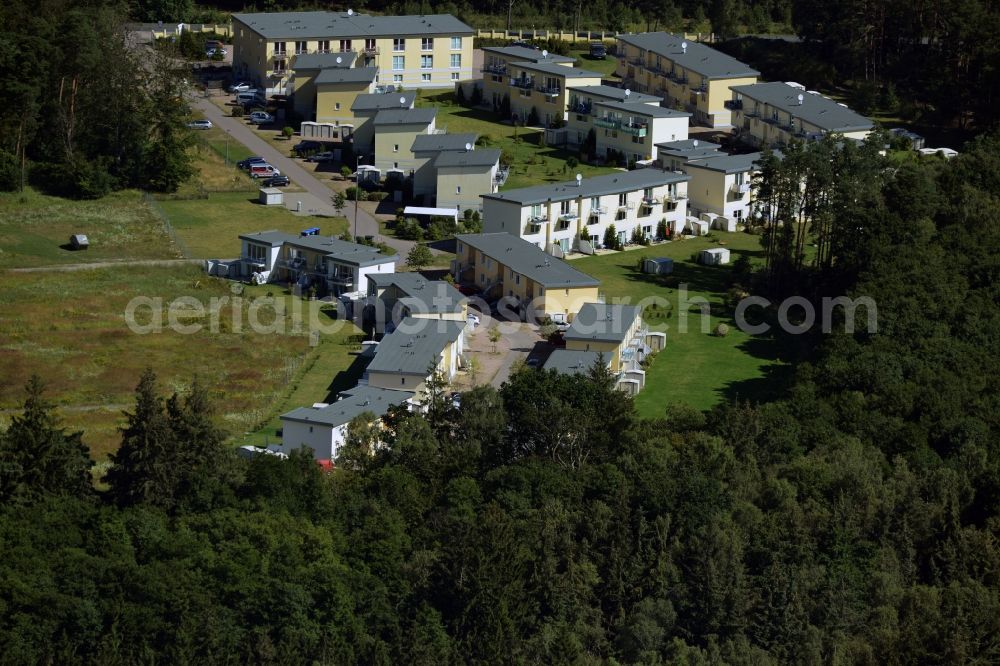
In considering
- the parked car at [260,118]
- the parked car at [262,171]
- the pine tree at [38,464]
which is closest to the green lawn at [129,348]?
the pine tree at [38,464]

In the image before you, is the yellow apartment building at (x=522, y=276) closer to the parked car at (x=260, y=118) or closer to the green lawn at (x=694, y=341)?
the green lawn at (x=694, y=341)

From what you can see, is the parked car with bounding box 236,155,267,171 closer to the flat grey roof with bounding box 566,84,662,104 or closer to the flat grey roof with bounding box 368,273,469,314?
the flat grey roof with bounding box 566,84,662,104

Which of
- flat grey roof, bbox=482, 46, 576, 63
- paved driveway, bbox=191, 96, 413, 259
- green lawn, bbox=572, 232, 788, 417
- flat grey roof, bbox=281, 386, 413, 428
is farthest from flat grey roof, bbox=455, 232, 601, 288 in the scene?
flat grey roof, bbox=482, 46, 576, 63

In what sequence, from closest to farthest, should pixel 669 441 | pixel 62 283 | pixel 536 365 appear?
1. pixel 669 441
2. pixel 536 365
3. pixel 62 283

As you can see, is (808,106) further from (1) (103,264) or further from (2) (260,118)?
(1) (103,264)

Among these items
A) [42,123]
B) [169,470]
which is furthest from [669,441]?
[42,123]

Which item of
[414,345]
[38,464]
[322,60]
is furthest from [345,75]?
[38,464]

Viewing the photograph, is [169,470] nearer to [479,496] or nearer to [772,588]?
[479,496]
